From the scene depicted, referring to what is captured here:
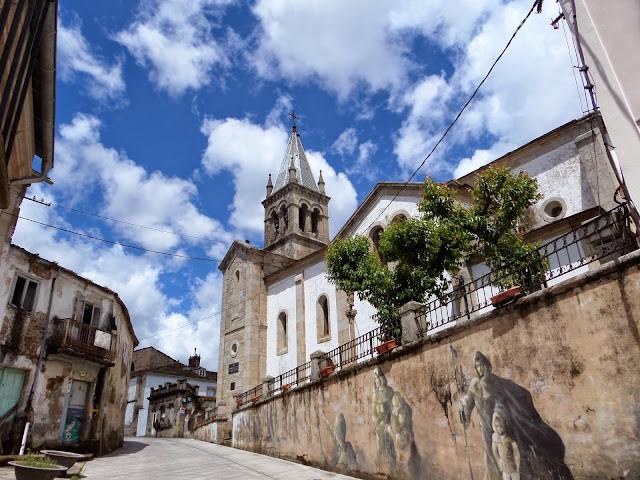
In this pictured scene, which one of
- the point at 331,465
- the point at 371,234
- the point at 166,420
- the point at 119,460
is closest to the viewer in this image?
the point at 331,465

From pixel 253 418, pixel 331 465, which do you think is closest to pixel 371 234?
pixel 253 418

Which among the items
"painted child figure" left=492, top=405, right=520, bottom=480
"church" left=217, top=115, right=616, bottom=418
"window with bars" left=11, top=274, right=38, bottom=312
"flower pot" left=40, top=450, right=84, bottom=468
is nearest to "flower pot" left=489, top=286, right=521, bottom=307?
"painted child figure" left=492, top=405, right=520, bottom=480

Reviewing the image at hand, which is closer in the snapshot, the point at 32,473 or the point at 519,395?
the point at 519,395

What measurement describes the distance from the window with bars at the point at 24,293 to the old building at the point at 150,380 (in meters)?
27.8

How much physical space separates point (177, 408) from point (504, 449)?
36.2m

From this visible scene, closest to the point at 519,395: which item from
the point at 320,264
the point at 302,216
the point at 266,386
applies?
the point at 266,386

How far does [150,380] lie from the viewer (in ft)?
155

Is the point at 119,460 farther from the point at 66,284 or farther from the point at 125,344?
the point at 125,344

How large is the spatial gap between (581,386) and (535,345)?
1.04 m

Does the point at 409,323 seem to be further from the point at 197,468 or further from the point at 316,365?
the point at 197,468

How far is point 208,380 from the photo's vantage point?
168 feet

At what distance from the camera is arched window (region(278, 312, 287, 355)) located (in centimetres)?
2764

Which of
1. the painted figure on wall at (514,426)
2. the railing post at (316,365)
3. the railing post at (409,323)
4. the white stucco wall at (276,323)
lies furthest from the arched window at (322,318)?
the painted figure on wall at (514,426)

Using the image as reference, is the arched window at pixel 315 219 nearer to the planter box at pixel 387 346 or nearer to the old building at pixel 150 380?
the old building at pixel 150 380
